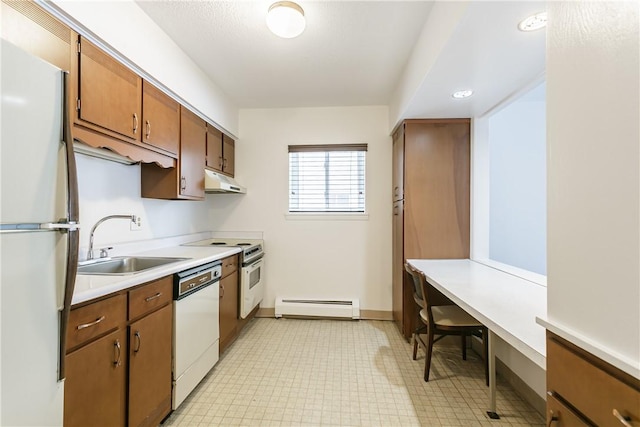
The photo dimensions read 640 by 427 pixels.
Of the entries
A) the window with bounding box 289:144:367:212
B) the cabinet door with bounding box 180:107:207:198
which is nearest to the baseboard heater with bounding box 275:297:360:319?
the window with bounding box 289:144:367:212

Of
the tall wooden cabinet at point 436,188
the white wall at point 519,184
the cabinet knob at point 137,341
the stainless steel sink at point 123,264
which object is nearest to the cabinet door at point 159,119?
the stainless steel sink at point 123,264

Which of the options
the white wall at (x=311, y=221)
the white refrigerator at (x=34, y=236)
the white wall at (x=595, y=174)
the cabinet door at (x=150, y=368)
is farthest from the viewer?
the white wall at (x=311, y=221)

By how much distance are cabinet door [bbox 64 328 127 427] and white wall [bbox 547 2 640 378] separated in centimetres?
174

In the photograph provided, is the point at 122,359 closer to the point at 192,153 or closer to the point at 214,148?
the point at 192,153

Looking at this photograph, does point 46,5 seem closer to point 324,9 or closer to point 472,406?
point 324,9

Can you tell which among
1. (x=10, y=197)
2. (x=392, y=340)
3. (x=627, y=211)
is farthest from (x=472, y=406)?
(x=10, y=197)

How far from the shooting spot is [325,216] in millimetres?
3480

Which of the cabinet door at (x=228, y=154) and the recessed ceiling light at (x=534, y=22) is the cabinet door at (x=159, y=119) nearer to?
the cabinet door at (x=228, y=154)

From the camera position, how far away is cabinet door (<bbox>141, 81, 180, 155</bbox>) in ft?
6.38

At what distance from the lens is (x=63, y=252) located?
36.6 inches

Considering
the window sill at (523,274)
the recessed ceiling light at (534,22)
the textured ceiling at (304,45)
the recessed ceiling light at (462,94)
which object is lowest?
the window sill at (523,274)

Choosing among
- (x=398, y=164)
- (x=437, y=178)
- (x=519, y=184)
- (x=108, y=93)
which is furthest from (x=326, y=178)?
(x=108, y=93)

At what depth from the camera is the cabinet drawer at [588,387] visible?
0.65 meters

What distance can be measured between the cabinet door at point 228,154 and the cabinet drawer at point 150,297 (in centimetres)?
187
